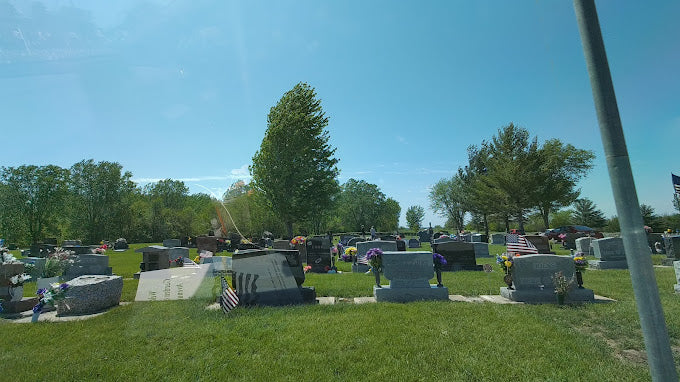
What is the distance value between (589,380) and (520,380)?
756 mm

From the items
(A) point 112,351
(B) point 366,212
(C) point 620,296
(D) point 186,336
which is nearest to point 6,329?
(A) point 112,351

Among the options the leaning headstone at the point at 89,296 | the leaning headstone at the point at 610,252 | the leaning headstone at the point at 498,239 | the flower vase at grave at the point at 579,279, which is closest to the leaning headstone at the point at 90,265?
the leaning headstone at the point at 89,296

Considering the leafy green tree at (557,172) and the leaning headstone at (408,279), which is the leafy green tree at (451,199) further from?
the leaning headstone at (408,279)

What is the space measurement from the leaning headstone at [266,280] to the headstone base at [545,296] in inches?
198

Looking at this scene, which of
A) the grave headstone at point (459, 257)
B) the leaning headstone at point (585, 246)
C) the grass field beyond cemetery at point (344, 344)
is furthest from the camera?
the leaning headstone at point (585, 246)

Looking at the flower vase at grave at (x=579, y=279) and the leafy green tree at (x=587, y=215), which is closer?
the flower vase at grave at (x=579, y=279)

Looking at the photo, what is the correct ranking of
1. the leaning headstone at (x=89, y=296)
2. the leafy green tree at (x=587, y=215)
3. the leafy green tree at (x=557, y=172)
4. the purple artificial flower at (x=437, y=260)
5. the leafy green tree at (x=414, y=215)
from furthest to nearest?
the leafy green tree at (x=414, y=215) → the leafy green tree at (x=587, y=215) → the leafy green tree at (x=557, y=172) → the purple artificial flower at (x=437, y=260) → the leaning headstone at (x=89, y=296)

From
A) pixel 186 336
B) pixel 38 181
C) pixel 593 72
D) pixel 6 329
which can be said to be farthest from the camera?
pixel 38 181

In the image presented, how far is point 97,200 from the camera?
132 ft

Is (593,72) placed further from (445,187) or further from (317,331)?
(445,187)

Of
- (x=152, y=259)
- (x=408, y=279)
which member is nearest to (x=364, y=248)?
(x=408, y=279)

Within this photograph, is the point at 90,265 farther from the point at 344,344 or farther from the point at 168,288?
the point at 344,344

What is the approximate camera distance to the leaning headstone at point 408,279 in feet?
25.5

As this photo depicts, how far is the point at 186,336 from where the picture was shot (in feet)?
16.7
